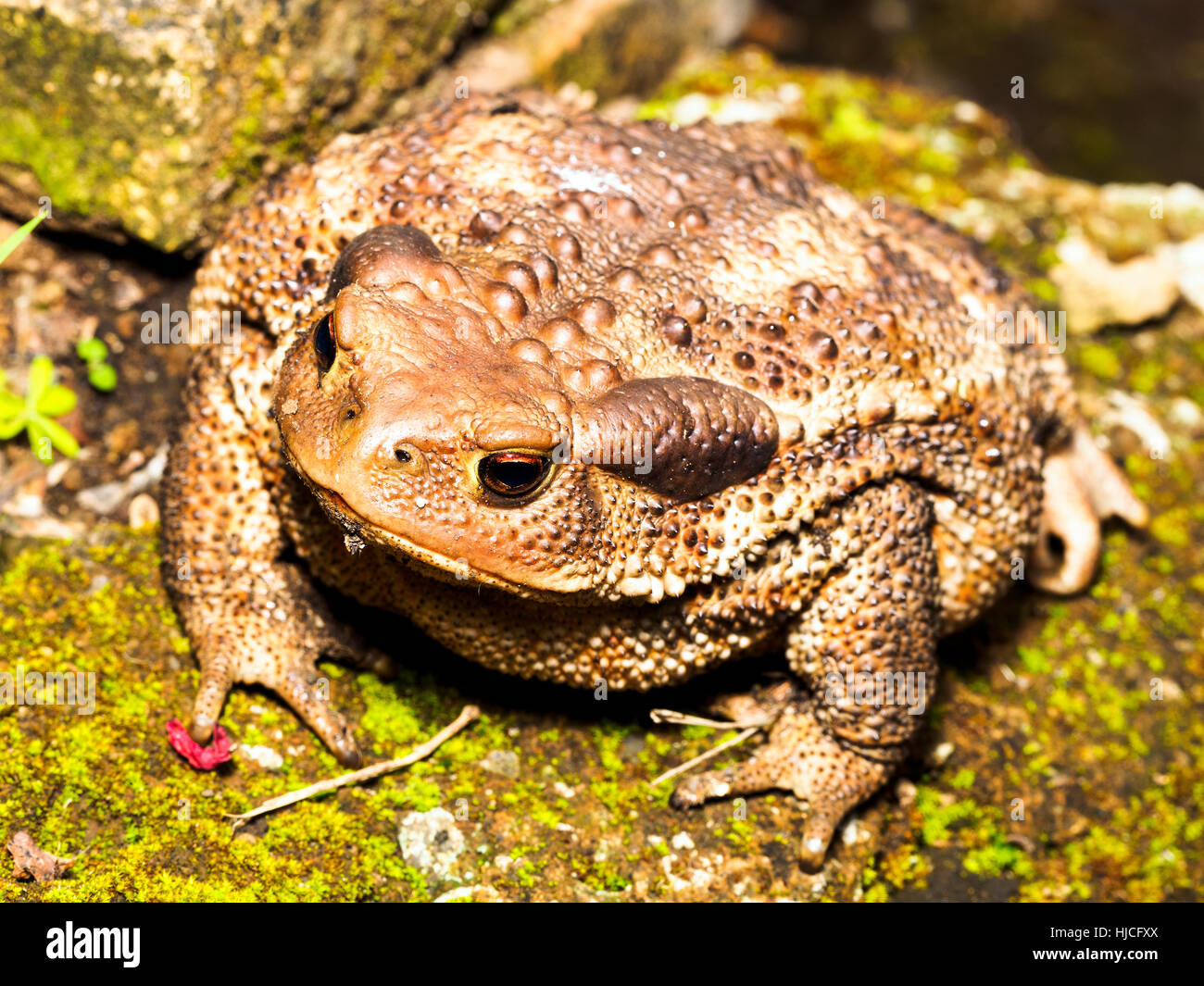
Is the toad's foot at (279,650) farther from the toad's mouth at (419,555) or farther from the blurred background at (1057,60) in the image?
the blurred background at (1057,60)

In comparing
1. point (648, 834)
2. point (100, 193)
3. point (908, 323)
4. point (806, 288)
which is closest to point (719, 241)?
point (806, 288)

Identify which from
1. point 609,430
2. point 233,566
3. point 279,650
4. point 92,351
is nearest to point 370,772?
point 279,650

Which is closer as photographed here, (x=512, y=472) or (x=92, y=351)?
(x=512, y=472)

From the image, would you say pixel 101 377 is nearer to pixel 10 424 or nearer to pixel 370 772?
pixel 10 424

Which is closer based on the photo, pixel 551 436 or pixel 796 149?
pixel 551 436

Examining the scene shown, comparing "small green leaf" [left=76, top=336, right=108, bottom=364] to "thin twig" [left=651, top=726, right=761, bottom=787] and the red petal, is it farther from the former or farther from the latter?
"thin twig" [left=651, top=726, right=761, bottom=787]

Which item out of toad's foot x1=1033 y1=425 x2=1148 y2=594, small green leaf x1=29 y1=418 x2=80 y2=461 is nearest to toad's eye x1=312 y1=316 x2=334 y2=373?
small green leaf x1=29 y1=418 x2=80 y2=461
